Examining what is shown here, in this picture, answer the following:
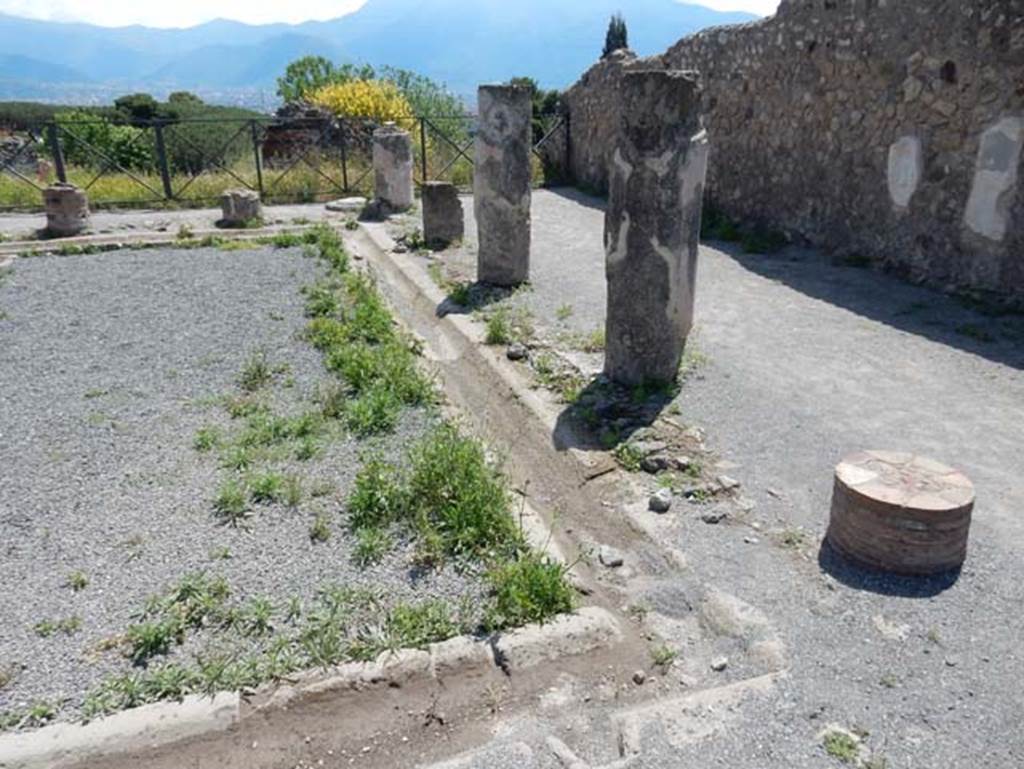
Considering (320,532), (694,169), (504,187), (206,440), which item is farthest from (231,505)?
(504,187)

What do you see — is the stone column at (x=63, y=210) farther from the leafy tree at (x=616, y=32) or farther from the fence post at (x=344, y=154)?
the leafy tree at (x=616, y=32)

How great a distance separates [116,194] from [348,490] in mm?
13119

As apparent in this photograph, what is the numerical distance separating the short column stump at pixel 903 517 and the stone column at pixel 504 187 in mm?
5420

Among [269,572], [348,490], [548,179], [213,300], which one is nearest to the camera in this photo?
[269,572]

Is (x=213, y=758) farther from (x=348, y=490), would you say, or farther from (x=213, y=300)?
(x=213, y=300)

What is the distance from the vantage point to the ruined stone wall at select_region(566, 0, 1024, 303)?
23.8 ft

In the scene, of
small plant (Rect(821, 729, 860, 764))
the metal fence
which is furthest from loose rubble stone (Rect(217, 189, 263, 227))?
small plant (Rect(821, 729, 860, 764))

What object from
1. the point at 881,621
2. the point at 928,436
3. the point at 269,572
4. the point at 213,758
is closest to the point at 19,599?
the point at 269,572

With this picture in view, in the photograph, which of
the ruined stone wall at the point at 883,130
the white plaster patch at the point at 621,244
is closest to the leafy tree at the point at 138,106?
the ruined stone wall at the point at 883,130

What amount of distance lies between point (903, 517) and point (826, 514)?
67 centimetres

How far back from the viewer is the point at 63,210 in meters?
12.1

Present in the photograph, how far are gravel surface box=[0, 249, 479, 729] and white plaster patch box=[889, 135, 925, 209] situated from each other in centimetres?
582

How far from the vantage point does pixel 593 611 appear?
11.5 feet

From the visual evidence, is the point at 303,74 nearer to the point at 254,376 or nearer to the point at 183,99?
the point at 183,99
